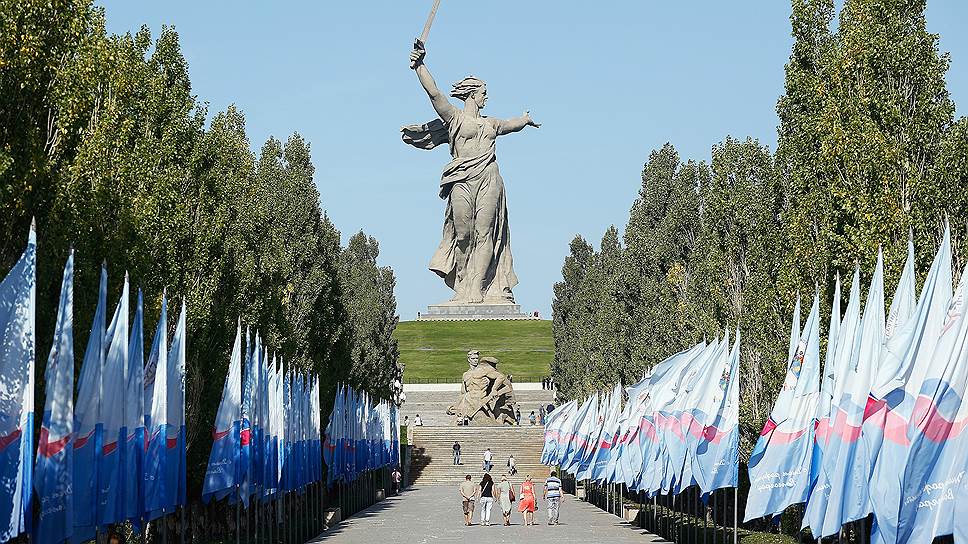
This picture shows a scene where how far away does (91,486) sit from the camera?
17859 millimetres

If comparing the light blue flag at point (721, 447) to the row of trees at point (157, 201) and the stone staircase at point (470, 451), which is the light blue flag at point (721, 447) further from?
the stone staircase at point (470, 451)

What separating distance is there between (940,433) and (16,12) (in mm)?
12373

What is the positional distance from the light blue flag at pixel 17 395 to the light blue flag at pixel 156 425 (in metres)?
5.10

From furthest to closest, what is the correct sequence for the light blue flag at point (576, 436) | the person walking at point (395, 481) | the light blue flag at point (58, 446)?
the person walking at point (395, 481), the light blue flag at point (576, 436), the light blue flag at point (58, 446)

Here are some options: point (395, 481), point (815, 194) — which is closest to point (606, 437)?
point (815, 194)

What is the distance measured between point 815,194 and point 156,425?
12.5 metres

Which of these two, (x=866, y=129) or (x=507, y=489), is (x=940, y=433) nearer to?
(x=866, y=129)

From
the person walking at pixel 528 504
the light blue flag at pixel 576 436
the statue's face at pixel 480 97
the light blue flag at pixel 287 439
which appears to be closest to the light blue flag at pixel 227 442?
the light blue flag at pixel 287 439

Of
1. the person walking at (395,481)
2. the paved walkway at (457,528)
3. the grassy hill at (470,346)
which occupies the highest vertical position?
the grassy hill at (470,346)

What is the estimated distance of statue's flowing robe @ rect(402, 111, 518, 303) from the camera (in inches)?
3730

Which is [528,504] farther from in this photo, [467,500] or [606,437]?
[606,437]

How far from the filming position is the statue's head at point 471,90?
311ft

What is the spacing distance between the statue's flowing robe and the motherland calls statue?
24.8 metres

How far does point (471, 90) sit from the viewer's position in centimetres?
9519
